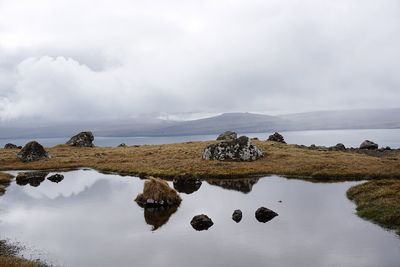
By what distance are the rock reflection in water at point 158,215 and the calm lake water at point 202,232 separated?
5.2 inches

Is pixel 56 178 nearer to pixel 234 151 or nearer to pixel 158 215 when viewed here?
pixel 234 151

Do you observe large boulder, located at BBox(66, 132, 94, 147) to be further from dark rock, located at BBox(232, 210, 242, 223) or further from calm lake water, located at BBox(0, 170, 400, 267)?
dark rock, located at BBox(232, 210, 242, 223)

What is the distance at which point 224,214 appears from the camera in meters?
51.0

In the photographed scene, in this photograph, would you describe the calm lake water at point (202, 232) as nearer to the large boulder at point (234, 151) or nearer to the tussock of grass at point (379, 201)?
the tussock of grass at point (379, 201)

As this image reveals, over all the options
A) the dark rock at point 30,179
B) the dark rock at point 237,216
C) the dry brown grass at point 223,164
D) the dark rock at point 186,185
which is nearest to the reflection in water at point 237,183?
the dark rock at point 186,185

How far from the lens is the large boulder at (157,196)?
57750 mm

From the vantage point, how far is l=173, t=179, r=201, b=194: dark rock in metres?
69.6

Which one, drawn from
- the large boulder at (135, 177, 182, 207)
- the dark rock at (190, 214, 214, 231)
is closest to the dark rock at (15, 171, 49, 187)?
the large boulder at (135, 177, 182, 207)

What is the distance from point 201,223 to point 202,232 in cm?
238

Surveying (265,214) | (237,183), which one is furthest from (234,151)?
(265,214)

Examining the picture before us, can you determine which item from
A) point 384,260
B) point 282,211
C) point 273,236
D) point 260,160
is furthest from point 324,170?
point 384,260

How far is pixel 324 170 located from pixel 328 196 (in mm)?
23338

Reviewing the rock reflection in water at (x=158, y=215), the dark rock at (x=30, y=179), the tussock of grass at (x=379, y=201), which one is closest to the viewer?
the tussock of grass at (x=379, y=201)

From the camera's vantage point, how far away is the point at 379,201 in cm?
5022
